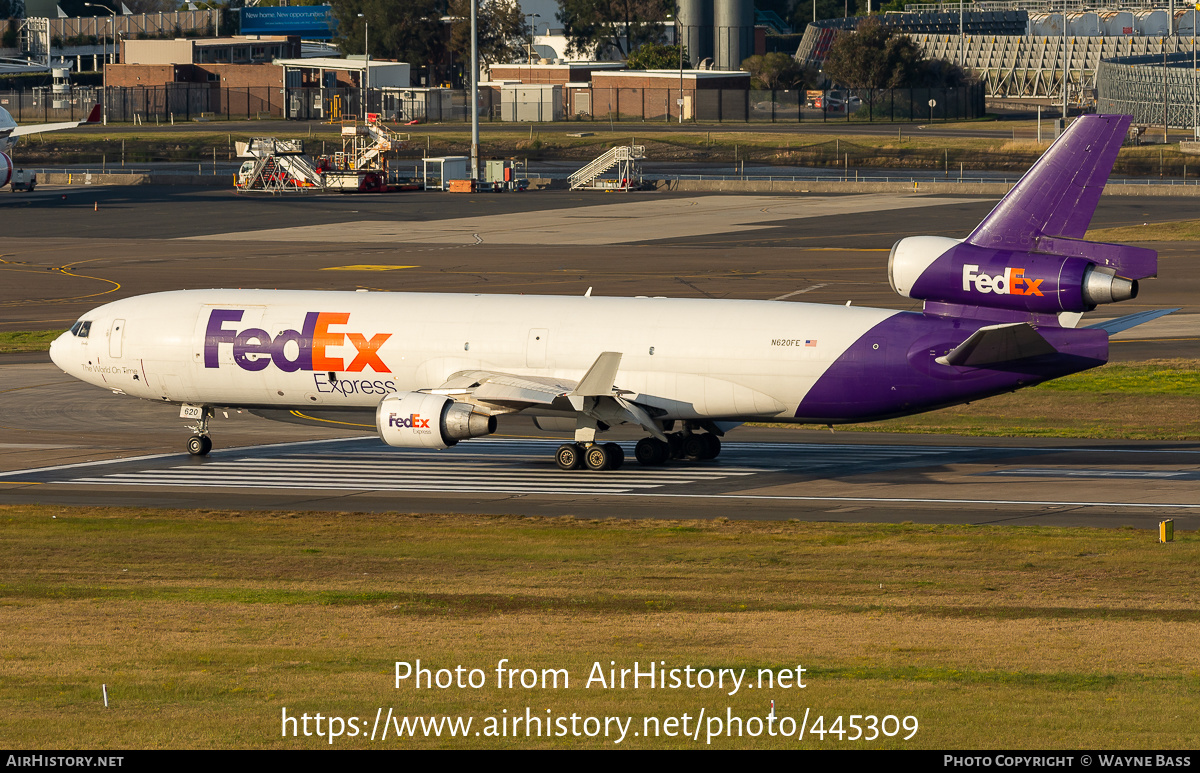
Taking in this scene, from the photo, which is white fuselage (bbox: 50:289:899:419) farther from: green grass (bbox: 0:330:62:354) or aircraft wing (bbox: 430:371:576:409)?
green grass (bbox: 0:330:62:354)

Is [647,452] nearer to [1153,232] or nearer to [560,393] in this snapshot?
[560,393]

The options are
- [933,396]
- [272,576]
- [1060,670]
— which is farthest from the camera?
[933,396]

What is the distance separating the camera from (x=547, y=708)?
18875mm

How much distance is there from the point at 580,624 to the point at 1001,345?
1872 cm

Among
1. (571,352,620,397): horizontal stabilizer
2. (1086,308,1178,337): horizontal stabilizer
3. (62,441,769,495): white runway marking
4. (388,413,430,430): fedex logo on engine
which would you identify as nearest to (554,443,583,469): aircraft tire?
(62,441,769,495): white runway marking

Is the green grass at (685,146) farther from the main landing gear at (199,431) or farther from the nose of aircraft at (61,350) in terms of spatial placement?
the nose of aircraft at (61,350)

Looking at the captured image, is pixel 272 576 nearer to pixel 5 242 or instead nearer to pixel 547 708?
pixel 547 708

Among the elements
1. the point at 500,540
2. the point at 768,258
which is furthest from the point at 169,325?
the point at 768,258

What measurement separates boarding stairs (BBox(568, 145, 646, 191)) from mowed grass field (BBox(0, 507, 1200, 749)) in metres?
105

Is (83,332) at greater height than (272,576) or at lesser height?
greater

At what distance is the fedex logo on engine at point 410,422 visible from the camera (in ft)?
137

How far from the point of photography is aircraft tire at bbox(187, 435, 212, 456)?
1889 inches

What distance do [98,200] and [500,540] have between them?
11054 cm

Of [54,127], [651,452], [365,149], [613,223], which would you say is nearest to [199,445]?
[651,452]
